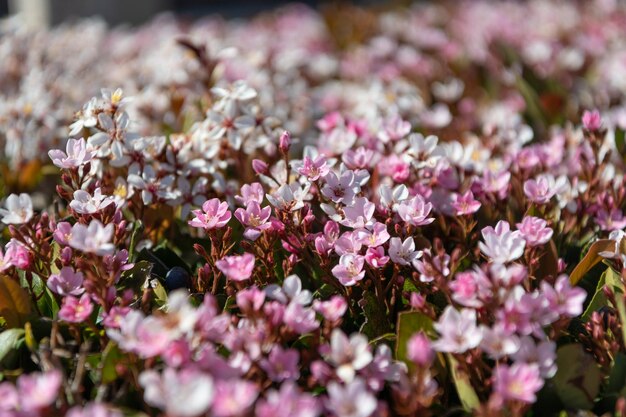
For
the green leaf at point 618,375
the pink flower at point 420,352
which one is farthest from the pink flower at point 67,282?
the green leaf at point 618,375

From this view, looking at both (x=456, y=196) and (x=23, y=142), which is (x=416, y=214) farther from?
(x=23, y=142)

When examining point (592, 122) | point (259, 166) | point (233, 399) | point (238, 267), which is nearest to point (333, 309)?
point (238, 267)

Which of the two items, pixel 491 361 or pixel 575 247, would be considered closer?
pixel 491 361

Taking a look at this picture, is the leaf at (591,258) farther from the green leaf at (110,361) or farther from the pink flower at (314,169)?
the green leaf at (110,361)

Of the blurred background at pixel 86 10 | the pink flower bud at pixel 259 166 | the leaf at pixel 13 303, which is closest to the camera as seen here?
the leaf at pixel 13 303

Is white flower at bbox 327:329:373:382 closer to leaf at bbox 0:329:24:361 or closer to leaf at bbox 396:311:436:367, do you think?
leaf at bbox 396:311:436:367

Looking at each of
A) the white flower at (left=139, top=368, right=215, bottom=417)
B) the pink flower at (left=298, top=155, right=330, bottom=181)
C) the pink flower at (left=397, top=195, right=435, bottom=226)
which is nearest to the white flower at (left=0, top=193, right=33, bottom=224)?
the pink flower at (left=298, top=155, right=330, bottom=181)

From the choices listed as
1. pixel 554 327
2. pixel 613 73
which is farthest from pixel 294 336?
pixel 613 73
